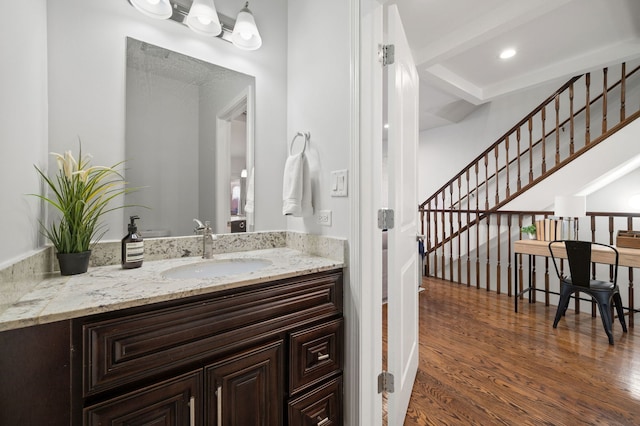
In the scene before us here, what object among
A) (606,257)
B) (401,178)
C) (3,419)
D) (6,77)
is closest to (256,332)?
(3,419)

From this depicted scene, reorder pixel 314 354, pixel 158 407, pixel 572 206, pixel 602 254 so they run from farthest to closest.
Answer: pixel 572 206
pixel 602 254
pixel 314 354
pixel 158 407

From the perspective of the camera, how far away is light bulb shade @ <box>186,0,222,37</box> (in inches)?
54.7

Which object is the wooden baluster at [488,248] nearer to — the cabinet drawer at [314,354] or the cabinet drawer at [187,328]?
the cabinet drawer at [314,354]

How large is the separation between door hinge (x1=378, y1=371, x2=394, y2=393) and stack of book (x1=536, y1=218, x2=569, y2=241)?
9.44ft

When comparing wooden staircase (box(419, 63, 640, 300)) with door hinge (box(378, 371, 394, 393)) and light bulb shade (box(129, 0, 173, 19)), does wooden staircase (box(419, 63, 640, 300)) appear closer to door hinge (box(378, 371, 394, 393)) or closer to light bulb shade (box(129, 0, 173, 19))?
door hinge (box(378, 371, 394, 393))

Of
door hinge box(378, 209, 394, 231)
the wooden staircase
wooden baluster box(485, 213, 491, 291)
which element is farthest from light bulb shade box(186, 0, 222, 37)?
wooden baluster box(485, 213, 491, 291)

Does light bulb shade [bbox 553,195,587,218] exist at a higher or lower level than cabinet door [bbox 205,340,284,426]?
higher

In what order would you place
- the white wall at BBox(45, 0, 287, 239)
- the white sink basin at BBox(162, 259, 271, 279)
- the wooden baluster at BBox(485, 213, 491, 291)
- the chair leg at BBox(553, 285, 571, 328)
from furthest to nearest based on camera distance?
1. the wooden baluster at BBox(485, 213, 491, 291)
2. the chair leg at BBox(553, 285, 571, 328)
3. the white sink basin at BBox(162, 259, 271, 279)
4. the white wall at BBox(45, 0, 287, 239)

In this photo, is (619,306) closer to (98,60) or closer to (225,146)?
(225,146)

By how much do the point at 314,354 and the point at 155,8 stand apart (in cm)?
174

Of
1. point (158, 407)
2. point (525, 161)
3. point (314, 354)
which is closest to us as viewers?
point (158, 407)

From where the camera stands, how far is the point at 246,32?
5.11 feet

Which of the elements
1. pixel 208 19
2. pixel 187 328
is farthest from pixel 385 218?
pixel 208 19

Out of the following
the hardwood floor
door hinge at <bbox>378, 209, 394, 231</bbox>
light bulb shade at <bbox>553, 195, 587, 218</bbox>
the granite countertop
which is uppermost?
light bulb shade at <bbox>553, 195, 587, 218</bbox>
